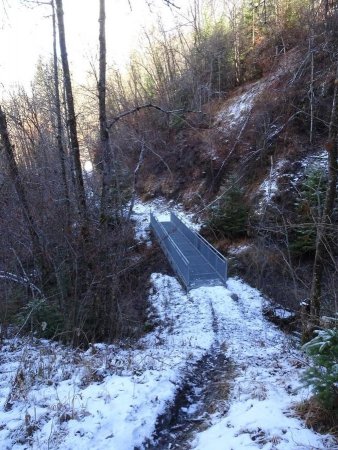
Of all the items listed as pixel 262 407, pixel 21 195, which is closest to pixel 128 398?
pixel 262 407

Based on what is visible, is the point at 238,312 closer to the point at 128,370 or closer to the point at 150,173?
the point at 128,370

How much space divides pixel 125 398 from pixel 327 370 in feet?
7.49

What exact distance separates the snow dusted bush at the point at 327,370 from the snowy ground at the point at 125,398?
12.0 inches

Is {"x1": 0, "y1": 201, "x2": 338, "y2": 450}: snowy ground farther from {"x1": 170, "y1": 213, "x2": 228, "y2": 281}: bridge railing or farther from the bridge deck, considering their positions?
{"x1": 170, "y1": 213, "x2": 228, "y2": 281}: bridge railing

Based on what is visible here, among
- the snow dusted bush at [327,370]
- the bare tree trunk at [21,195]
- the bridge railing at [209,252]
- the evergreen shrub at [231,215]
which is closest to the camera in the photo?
the snow dusted bush at [327,370]

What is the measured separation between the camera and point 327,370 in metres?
3.66

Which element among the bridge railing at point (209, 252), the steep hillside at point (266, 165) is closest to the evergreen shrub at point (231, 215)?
the steep hillside at point (266, 165)

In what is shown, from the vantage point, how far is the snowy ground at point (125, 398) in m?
3.70

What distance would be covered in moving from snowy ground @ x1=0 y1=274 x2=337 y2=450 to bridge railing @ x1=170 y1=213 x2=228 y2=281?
19.7ft

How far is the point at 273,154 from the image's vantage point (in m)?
19.8

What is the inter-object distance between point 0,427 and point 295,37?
1051 inches

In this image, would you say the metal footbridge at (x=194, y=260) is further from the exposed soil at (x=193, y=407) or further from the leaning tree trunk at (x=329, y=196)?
the exposed soil at (x=193, y=407)

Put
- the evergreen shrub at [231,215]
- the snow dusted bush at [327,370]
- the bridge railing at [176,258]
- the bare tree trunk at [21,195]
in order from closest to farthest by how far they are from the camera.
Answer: the snow dusted bush at [327,370], the bare tree trunk at [21,195], the bridge railing at [176,258], the evergreen shrub at [231,215]

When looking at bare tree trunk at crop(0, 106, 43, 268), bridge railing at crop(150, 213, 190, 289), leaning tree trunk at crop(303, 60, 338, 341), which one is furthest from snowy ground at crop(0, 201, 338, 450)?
bridge railing at crop(150, 213, 190, 289)
